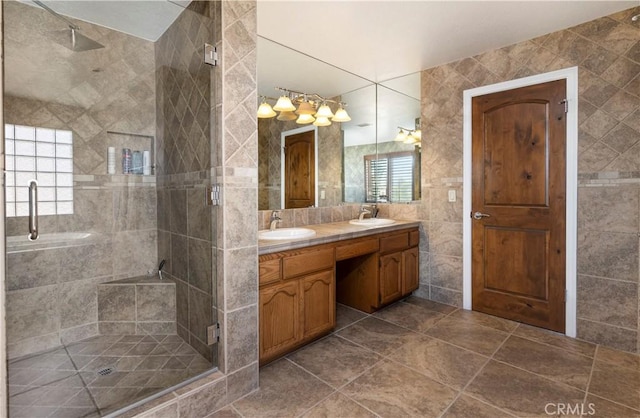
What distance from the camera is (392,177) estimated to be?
3.64 meters

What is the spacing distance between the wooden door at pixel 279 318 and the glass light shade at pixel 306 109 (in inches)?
64.6

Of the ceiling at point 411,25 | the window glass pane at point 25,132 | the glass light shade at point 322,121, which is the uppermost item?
the ceiling at point 411,25

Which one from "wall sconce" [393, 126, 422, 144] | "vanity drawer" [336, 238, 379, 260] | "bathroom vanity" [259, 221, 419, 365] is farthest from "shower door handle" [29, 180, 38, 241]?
"wall sconce" [393, 126, 422, 144]

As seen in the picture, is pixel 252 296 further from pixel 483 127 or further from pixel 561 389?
pixel 483 127

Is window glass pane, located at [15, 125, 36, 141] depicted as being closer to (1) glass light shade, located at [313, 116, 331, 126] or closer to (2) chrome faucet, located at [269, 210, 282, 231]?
(2) chrome faucet, located at [269, 210, 282, 231]

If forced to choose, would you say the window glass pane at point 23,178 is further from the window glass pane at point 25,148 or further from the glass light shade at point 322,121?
the glass light shade at point 322,121

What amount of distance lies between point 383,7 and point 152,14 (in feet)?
5.47

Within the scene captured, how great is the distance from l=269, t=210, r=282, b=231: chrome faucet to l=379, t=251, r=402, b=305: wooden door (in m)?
1.01

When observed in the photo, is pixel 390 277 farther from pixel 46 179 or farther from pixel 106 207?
pixel 46 179

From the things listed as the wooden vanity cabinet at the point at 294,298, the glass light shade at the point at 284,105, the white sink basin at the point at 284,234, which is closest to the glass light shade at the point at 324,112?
the glass light shade at the point at 284,105

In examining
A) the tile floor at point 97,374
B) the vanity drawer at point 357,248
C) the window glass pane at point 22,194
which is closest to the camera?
the tile floor at point 97,374

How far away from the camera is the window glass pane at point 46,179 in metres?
1.97

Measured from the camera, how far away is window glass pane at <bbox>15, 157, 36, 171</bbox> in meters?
1.81

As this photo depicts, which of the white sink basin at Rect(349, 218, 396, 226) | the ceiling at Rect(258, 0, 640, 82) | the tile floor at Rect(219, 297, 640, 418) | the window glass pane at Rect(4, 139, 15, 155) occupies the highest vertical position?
the ceiling at Rect(258, 0, 640, 82)
